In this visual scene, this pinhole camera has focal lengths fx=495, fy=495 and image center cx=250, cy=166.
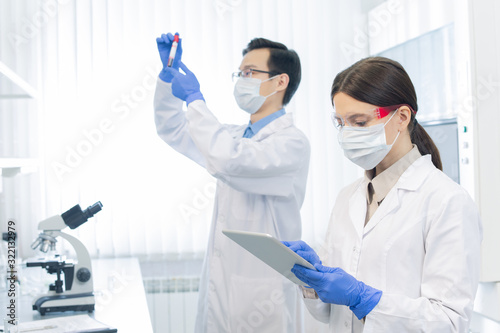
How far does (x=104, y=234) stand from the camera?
8.42 ft

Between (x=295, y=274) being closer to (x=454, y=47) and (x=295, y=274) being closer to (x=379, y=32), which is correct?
(x=454, y=47)

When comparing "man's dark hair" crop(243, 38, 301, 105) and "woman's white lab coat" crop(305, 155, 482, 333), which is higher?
"man's dark hair" crop(243, 38, 301, 105)

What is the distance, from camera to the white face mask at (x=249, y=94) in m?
1.83

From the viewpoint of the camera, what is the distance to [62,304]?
1.59 meters

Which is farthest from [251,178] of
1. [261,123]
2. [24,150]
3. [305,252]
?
[24,150]

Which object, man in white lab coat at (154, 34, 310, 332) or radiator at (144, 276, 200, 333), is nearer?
man in white lab coat at (154, 34, 310, 332)

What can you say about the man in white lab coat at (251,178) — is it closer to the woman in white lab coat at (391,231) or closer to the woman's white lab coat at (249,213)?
the woman's white lab coat at (249,213)

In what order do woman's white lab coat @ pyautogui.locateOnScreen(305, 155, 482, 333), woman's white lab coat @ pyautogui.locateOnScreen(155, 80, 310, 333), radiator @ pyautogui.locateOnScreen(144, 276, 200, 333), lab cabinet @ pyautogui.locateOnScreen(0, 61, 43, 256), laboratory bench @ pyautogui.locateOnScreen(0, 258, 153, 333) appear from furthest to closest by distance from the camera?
radiator @ pyautogui.locateOnScreen(144, 276, 200, 333) → lab cabinet @ pyautogui.locateOnScreen(0, 61, 43, 256) → woman's white lab coat @ pyautogui.locateOnScreen(155, 80, 310, 333) → laboratory bench @ pyautogui.locateOnScreen(0, 258, 153, 333) → woman's white lab coat @ pyautogui.locateOnScreen(305, 155, 482, 333)

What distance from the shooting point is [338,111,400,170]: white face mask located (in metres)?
1.16

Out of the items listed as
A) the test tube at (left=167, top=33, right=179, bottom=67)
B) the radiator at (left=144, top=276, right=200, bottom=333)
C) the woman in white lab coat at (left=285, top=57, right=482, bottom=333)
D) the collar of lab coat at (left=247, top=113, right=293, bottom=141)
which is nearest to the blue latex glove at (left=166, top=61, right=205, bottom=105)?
the test tube at (left=167, top=33, right=179, bottom=67)

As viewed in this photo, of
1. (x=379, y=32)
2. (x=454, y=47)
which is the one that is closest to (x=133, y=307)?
(x=454, y=47)

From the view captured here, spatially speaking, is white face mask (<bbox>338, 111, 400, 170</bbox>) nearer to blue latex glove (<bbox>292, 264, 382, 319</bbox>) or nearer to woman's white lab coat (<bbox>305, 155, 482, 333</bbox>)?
woman's white lab coat (<bbox>305, 155, 482, 333</bbox>)

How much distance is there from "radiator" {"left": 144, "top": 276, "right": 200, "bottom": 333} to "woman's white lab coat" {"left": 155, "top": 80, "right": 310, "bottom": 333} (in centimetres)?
91

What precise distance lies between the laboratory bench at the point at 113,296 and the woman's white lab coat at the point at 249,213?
0.86 feet
